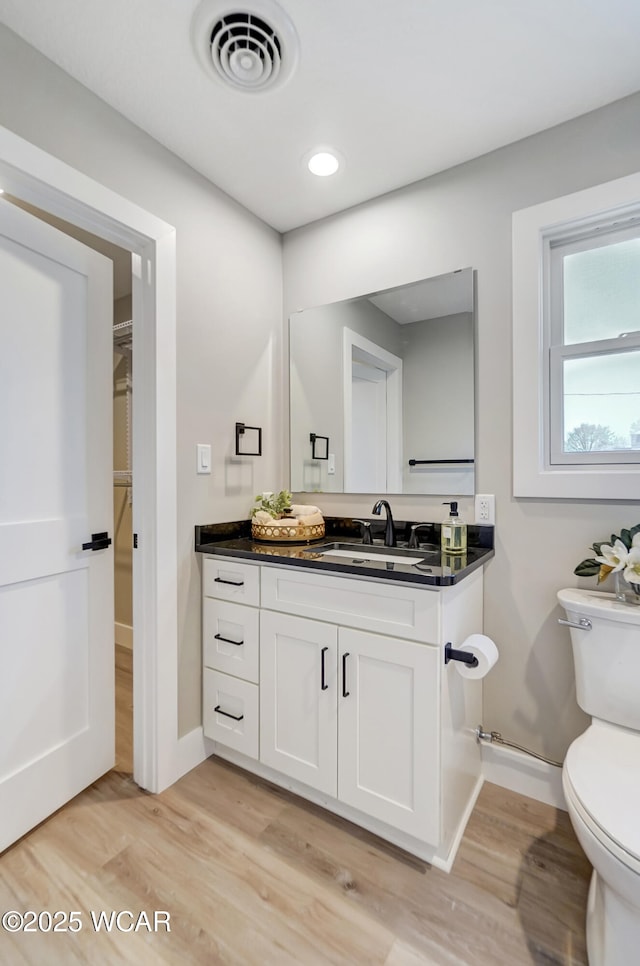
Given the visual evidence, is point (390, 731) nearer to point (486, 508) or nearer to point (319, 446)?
point (486, 508)

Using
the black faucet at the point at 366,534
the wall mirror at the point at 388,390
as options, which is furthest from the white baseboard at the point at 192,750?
the wall mirror at the point at 388,390

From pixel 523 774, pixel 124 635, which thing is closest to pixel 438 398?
pixel 523 774

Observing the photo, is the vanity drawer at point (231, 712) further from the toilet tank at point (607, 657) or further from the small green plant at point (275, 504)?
the toilet tank at point (607, 657)

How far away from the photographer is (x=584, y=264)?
1570 mm

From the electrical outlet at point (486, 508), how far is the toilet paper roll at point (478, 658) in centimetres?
49

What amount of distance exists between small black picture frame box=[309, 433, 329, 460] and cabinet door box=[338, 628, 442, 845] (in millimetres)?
938

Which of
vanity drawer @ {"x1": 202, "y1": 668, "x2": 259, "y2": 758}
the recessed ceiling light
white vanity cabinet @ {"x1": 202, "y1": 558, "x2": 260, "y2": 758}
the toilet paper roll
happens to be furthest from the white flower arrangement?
the recessed ceiling light

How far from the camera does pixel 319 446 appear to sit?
212cm

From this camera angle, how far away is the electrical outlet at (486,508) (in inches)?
65.2

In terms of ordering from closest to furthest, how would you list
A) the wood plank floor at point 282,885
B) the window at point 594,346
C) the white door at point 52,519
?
the wood plank floor at point 282,885, the white door at point 52,519, the window at point 594,346

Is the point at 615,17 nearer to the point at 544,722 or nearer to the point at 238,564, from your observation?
the point at 238,564

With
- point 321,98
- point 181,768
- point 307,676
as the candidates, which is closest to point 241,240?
point 321,98

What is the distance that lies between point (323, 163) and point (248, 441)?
1.14 m

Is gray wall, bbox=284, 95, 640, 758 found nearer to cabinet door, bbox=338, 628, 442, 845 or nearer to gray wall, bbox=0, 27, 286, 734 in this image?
cabinet door, bbox=338, 628, 442, 845
